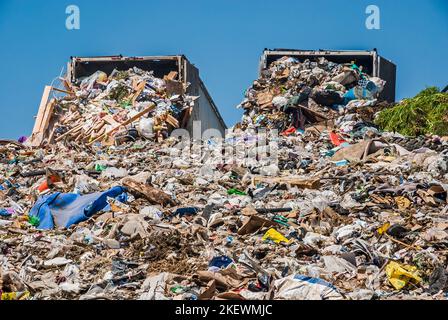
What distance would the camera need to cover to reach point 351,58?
15.1 m

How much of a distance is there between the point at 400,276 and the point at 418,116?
7.38m

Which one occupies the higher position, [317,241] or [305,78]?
[305,78]

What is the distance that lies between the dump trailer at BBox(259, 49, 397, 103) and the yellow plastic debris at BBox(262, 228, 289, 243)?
8175 millimetres

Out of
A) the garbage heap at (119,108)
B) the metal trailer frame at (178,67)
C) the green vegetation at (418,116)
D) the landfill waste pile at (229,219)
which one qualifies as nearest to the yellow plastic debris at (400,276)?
the landfill waste pile at (229,219)

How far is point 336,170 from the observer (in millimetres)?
9914

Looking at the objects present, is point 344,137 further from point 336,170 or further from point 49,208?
point 49,208

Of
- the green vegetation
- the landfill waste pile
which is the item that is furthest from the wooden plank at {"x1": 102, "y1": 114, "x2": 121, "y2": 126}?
the green vegetation

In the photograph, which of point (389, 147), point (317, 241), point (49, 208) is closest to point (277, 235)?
point (317, 241)

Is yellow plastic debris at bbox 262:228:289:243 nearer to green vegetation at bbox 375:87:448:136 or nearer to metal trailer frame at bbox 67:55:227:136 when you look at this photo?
green vegetation at bbox 375:87:448:136

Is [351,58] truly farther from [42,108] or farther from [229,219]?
[229,219]

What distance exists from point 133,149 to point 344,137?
10.8 ft

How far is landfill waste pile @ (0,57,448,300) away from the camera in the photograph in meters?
6.06

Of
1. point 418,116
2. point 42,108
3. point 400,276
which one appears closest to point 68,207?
point 400,276
